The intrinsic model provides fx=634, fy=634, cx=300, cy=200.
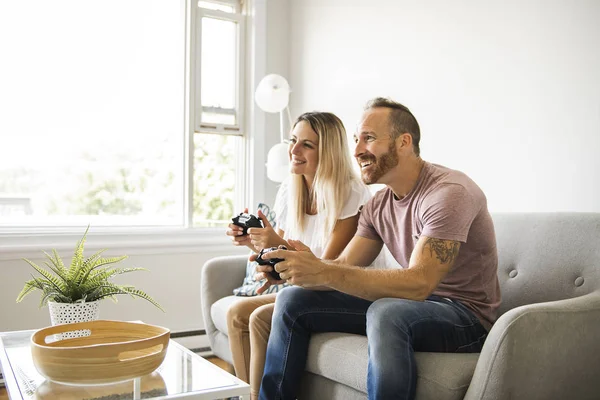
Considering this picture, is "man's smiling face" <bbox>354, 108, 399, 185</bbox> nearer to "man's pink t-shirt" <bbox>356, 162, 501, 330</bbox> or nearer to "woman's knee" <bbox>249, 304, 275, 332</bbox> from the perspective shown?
"man's pink t-shirt" <bbox>356, 162, 501, 330</bbox>

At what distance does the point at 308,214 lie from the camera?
259cm

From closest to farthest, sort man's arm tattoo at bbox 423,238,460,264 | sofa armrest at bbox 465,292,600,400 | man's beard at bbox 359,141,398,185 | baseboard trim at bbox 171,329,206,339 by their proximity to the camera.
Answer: sofa armrest at bbox 465,292,600,400, man's arm tattoo at bbox 423,238,460,264, man's beard at bbox 359,141,398,185, baseboard trim at bbox 171,329,206,339

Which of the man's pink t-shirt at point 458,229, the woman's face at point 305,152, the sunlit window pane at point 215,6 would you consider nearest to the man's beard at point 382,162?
the man's pink t-shirt at point 458,229

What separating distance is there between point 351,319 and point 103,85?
247 cm

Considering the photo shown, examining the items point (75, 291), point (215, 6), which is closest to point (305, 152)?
point (75, 291)

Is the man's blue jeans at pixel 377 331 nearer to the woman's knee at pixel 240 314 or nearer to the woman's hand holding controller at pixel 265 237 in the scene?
the woman's hand holding controller at pixel 265 237

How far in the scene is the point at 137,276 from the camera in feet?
11.9

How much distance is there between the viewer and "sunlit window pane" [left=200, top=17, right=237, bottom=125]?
398cm

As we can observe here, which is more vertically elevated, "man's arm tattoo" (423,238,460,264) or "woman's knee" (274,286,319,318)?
"man's arm tattoo" (423,238,460,264)

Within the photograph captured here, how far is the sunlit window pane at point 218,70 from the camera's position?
13.1ft

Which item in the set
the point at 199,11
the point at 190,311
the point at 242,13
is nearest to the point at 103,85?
the point at 199,11

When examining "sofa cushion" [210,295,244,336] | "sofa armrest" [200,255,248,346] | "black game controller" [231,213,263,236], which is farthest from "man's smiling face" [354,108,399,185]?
"sofa armrest" [200,255,248,346]

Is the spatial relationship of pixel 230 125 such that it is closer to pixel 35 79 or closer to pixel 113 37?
pixel 113 37

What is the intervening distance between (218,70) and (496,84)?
6.26 feet
